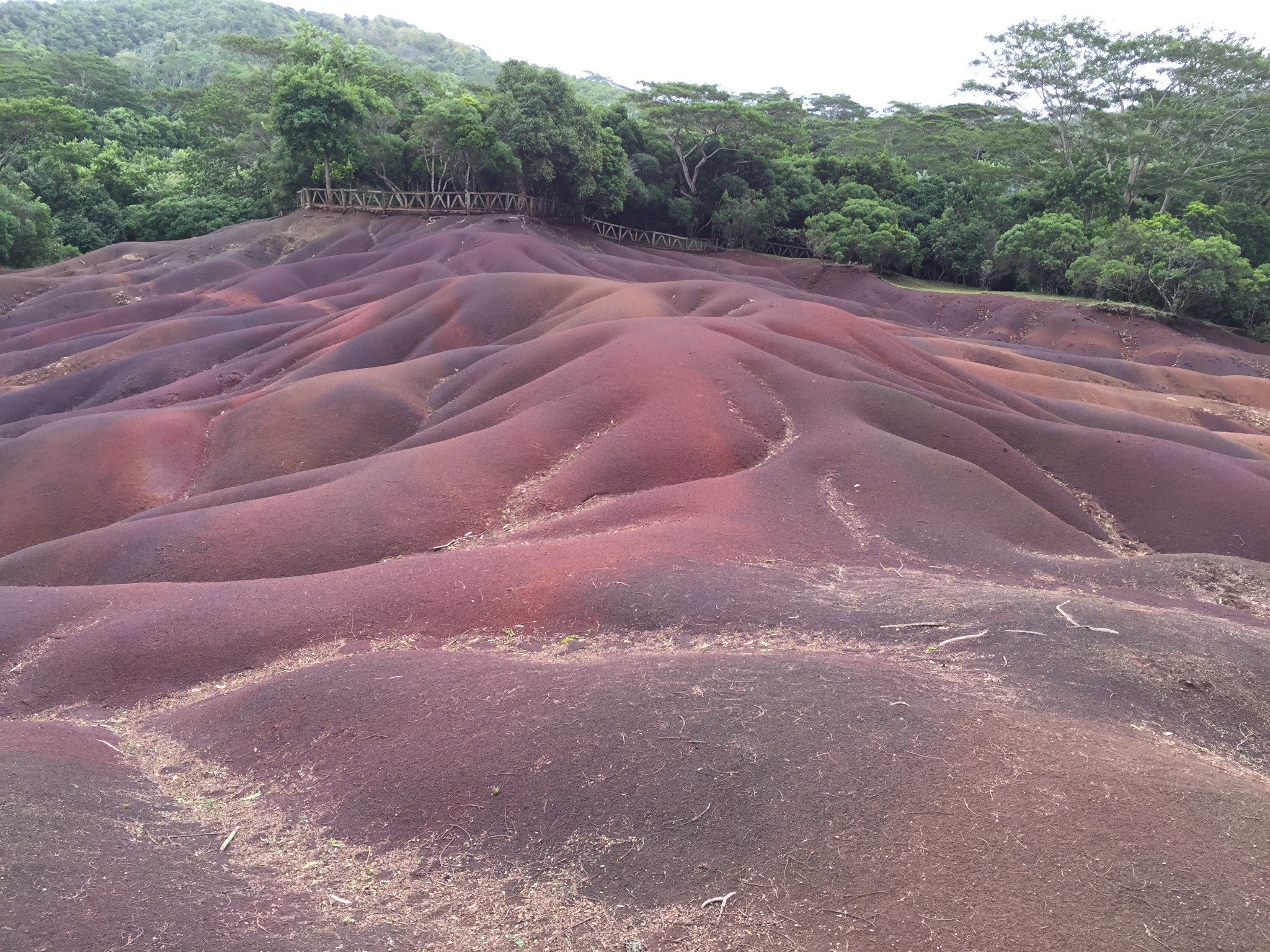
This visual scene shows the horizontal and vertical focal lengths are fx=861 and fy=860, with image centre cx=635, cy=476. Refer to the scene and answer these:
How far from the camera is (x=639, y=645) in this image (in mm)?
11852

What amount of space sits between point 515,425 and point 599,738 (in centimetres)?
1436

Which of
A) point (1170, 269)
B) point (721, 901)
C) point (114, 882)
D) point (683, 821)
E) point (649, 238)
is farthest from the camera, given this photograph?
point (649, 238)

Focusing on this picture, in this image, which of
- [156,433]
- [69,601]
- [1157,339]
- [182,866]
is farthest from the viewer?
[1157,339]

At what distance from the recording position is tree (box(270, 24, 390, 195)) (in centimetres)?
5047

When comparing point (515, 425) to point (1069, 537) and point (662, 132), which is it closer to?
point (1069, 537)

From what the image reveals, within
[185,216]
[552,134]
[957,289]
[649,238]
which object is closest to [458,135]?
[552,134]

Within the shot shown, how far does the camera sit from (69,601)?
1492 centimetres

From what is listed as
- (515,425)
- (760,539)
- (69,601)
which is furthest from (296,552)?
(760,539)

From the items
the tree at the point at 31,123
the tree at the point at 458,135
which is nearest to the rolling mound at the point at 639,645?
the tree at the point at 458,135

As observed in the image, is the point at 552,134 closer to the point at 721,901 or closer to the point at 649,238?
the point at 649,238

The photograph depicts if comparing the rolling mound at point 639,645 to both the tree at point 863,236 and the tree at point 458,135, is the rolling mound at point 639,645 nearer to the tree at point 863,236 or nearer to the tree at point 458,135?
the tree at point 458,135

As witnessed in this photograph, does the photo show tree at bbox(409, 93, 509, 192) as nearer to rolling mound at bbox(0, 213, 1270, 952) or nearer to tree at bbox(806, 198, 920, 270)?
tree at bbox(806, 198, 920, 270)

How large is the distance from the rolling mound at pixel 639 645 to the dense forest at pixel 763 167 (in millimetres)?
21672

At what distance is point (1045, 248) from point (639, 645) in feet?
159
